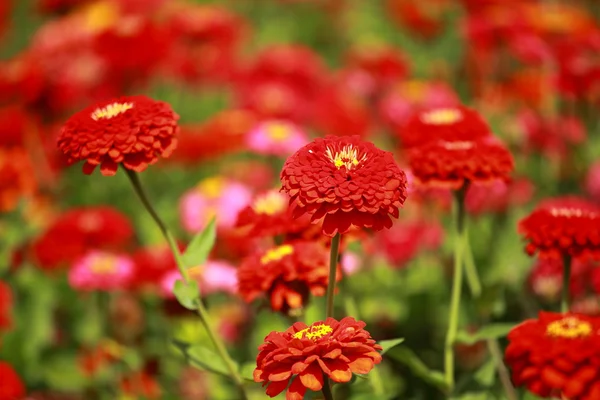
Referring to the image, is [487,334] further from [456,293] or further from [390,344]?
[390,344]

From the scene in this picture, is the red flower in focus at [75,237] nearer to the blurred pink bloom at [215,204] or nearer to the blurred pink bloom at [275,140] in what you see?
the blurred pink bloom at [215,204]

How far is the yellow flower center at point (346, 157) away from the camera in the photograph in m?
1.13

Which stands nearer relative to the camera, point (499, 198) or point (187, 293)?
point (187, 293)

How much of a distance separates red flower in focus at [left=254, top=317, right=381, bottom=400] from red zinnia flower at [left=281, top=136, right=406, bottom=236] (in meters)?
0.15

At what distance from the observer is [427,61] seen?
13.3 ft

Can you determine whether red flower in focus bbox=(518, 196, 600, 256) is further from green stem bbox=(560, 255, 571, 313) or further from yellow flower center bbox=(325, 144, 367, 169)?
yellow flower center bbox=(325, 144, 367, 169)

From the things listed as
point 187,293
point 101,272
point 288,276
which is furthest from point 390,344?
point 101,272

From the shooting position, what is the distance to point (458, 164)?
4.46ft

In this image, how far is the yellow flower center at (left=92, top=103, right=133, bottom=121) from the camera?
131 centimetres

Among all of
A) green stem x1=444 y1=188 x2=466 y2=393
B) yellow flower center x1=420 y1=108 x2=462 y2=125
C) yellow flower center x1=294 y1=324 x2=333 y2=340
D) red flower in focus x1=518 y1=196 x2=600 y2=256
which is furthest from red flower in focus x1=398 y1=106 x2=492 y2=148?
yellow flower center x1=294 y1=324 x2=333 y2=340

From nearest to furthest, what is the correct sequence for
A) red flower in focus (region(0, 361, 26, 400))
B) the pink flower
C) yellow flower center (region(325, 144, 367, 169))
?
yellow flower center (region(325, 144, 367, 169)) → red flower in focus (region(0, 361, 26, 400)) → the pink flower

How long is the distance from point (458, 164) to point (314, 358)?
20.3 inches

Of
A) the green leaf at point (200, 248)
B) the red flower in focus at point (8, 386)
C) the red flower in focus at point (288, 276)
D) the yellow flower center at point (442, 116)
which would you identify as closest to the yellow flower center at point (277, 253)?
the red flower in focus at point (288, 276)

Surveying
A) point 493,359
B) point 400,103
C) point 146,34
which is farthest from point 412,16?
point 493,359
